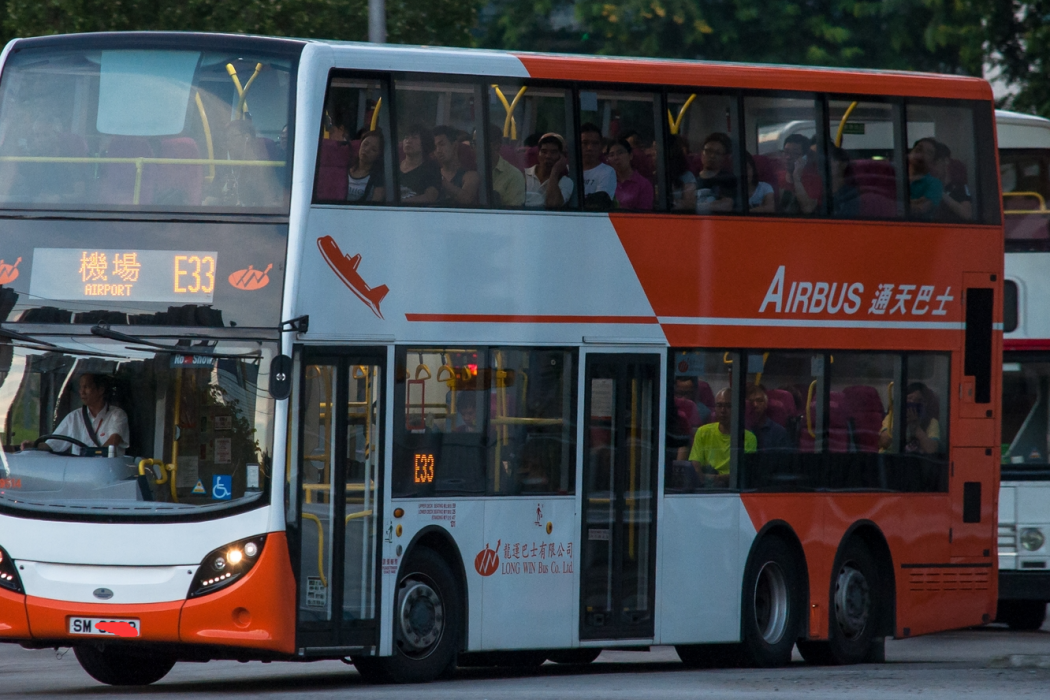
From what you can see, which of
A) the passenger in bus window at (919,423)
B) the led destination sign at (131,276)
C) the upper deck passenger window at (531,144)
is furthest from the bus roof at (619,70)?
the passenger in bus window at (919,423)

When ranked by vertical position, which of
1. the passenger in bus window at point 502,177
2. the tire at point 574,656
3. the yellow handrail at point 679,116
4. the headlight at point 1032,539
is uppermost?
the yellow handrail at point 679,116

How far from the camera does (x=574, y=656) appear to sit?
606 inches

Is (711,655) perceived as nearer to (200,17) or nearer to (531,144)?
(531,144)

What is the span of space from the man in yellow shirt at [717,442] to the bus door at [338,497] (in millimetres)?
2935

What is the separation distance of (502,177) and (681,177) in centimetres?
163

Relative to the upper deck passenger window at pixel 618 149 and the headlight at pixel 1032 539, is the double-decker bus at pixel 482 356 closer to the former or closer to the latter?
the upper deck passenger window at pixel 618 149

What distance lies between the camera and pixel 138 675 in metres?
13.2

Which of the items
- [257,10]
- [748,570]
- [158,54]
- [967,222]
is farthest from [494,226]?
[257,10]

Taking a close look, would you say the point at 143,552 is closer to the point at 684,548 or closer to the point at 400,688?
the point at 400,688

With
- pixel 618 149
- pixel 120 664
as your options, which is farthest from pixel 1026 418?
pixel 120 664

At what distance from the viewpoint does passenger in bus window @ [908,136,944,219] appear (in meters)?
15.6

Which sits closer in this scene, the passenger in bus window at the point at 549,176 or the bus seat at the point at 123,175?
the bus seat at the point at 123,175

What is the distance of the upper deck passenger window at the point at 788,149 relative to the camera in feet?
48.3

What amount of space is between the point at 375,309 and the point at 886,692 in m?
4.18
